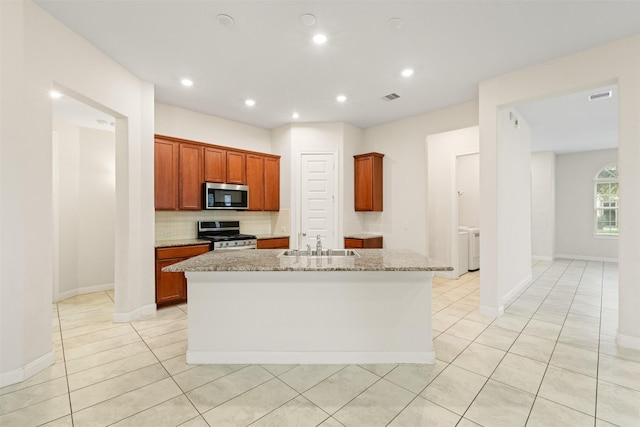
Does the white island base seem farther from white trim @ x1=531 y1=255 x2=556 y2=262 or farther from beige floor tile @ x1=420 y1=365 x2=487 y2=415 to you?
white trim @ x1=531 y1=255 x2=556 y2=262

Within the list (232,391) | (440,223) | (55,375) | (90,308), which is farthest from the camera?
(440,223)

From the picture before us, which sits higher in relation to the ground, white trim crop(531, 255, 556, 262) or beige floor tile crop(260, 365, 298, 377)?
white trim crop(531, 255, 556, 262)

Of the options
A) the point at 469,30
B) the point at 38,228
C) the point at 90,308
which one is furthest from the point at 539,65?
the point at 90,308

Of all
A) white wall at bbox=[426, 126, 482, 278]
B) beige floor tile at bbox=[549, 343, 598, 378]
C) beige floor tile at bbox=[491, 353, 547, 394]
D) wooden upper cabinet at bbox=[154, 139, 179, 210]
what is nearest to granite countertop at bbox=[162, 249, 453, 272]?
beige floor tile at bbox=[491, 353, 547, 394]

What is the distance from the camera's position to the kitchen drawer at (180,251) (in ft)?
12.6

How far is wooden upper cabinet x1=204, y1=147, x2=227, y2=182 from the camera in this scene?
462 centimetres

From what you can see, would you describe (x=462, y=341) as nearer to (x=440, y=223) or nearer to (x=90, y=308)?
(x=440, y=223)

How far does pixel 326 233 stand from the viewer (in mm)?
5422

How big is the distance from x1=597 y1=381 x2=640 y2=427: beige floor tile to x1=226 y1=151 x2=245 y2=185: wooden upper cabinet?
16.2 ft

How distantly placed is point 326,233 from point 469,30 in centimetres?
368

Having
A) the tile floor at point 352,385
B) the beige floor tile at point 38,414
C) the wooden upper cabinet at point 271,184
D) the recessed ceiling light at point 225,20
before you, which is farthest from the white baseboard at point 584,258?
the beige floor tile at point 38,414

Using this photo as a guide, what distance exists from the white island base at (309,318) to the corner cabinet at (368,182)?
10.2 ft

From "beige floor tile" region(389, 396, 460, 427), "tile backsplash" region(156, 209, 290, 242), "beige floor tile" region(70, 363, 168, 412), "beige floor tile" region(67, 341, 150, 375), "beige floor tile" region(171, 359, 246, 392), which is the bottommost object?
"beige floor tile" region(67, 341, 150, 375)

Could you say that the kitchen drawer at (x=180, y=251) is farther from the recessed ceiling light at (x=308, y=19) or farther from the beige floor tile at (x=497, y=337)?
the beige floor tile at (x=497, y=337)
